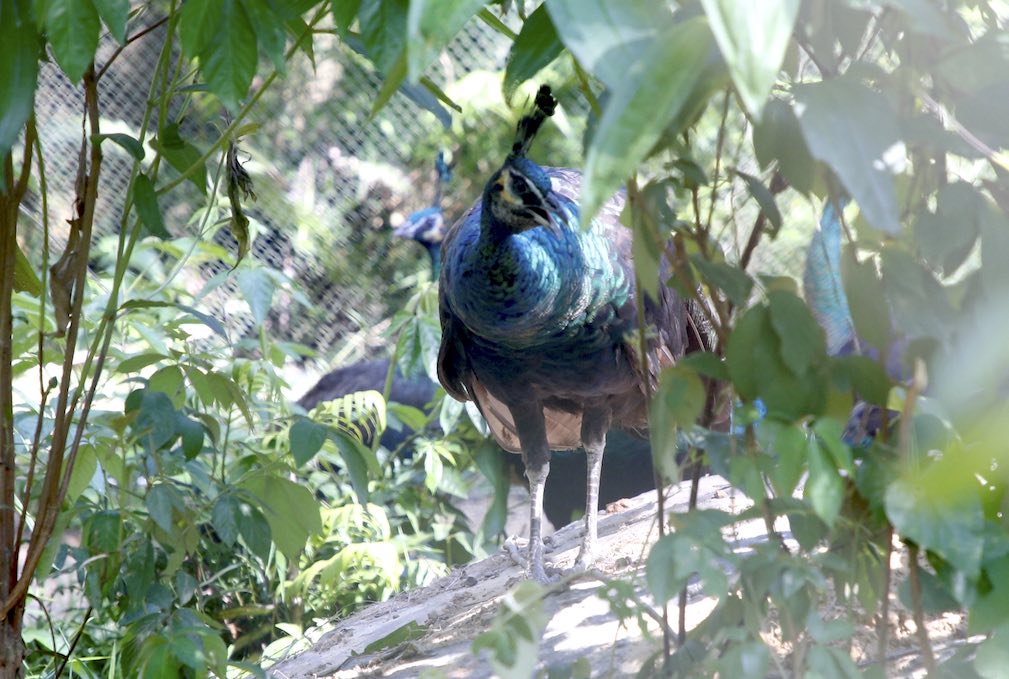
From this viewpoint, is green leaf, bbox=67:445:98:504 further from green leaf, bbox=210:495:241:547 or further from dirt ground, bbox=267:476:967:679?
dirt ground, bbox=267:476:967:679

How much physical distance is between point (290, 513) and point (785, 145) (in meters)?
1.27

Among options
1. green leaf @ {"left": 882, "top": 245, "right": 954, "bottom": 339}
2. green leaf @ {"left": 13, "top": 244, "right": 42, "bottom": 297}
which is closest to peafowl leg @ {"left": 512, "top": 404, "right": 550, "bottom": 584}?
green leaf @ {"left": 13, "top": 244, "right": 42, "bottom": 297}

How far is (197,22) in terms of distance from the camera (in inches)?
39.4

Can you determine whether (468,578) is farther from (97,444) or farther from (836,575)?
(836,575)

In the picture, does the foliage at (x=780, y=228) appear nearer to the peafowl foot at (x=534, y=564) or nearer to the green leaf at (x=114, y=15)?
the green leaf at (x=114, y=15)

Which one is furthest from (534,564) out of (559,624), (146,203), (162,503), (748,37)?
(748,37)

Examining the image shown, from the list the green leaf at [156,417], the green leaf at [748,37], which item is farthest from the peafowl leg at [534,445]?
the green leaf at [748,37]

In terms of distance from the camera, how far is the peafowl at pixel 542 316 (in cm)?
248

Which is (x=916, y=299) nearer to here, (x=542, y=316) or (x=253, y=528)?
(x=253, y=528)

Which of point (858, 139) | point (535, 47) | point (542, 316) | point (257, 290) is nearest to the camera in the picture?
point (858, 139)

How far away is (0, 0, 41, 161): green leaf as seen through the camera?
3.45ft

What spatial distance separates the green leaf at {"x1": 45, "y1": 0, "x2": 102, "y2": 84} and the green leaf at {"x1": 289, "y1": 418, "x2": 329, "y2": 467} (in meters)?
0.95

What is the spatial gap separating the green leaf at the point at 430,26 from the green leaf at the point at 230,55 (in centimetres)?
36

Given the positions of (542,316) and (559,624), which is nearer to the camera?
(559,624)
